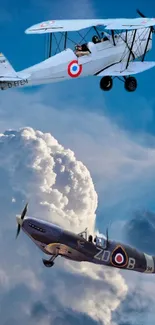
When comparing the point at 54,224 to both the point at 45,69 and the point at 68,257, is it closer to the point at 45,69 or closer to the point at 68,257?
the point at 68,257

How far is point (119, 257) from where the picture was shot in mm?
21859

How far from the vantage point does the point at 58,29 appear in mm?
19203

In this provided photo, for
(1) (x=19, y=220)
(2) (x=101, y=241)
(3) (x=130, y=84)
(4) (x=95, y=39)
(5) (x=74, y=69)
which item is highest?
(4) (x=95, y=39)

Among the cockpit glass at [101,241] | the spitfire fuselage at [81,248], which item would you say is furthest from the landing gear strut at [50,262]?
the cockpit glass at [101,241]

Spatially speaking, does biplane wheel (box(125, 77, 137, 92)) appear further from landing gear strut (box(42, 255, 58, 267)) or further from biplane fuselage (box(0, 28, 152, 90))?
landing gear strut (box(42, 255, 58, 267))

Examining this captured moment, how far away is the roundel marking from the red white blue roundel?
609 cm

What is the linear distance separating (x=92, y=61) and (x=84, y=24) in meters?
1.27

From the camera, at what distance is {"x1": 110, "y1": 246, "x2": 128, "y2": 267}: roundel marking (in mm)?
21719

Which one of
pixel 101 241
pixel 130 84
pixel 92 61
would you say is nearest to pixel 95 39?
pixel 92 61

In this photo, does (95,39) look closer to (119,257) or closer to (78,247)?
(78,247)

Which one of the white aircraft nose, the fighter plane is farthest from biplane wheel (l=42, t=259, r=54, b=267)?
the white aircraft nose

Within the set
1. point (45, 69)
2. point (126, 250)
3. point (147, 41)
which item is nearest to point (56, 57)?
point (45, 69)

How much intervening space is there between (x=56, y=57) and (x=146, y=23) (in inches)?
106

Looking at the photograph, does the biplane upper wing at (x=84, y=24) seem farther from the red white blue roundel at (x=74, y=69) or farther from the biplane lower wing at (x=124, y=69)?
the biplane lower wing at (x=124, y=69)
